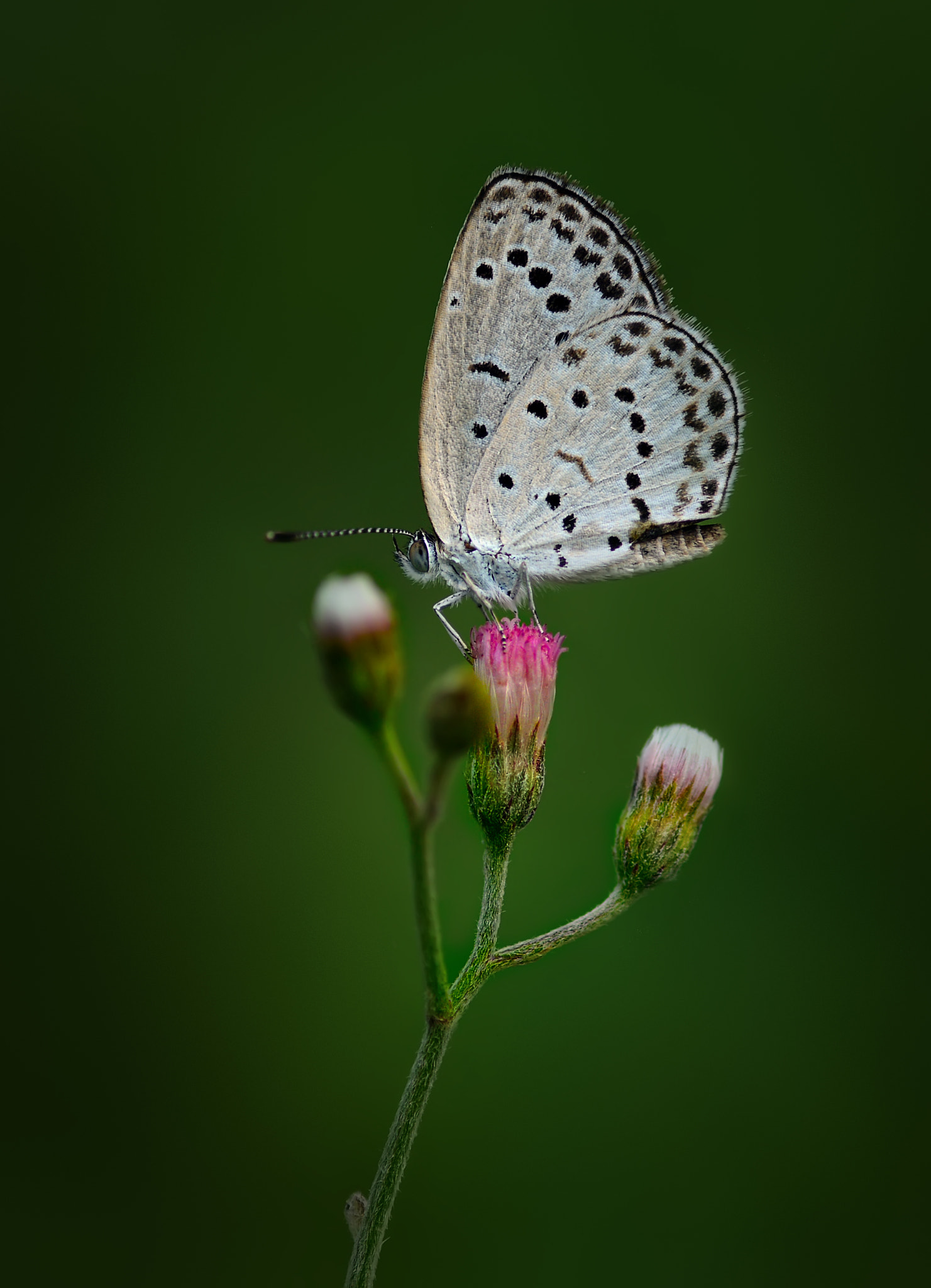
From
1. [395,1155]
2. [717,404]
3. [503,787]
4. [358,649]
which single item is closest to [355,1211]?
[395,1155]

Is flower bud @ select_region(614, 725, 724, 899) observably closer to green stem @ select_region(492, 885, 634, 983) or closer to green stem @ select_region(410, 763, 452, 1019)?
green stem @ select_region(492, 885, 634, 983)

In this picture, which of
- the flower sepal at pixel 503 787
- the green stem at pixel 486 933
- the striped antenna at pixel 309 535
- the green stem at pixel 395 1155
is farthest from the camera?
the striped antenna at pixel 309 535

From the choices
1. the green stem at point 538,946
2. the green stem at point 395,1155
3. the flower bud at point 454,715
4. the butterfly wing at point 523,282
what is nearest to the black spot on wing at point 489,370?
the butterfly wing at point 523,282

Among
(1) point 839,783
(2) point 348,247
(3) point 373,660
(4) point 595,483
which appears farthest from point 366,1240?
(2) point 348,247

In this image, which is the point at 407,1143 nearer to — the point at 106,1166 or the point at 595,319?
the point at 595,319

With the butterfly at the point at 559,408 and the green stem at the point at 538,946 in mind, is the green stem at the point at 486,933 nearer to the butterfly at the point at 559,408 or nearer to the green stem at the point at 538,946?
the green stem at the point at 538,946
